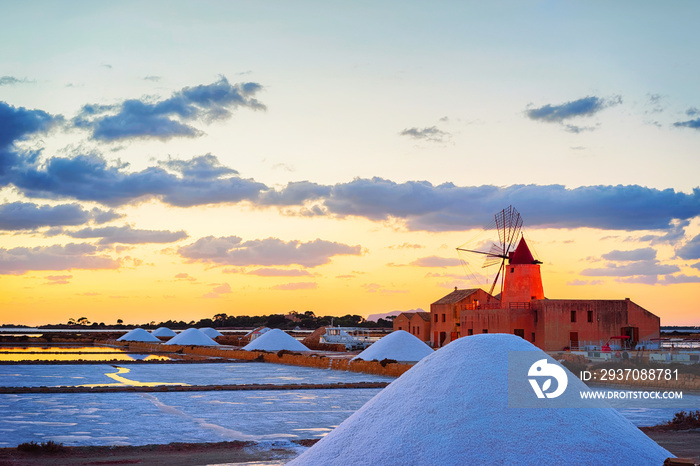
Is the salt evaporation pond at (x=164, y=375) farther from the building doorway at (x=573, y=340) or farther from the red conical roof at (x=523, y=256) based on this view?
the red conical roof at (x=523, y=256)

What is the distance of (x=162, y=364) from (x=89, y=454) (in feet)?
75.8

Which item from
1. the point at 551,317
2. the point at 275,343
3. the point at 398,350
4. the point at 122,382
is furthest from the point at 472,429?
the point at 275,343

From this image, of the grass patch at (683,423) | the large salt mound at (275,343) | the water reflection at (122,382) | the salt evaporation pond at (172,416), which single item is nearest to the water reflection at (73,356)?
the large salt mound at (275,343)

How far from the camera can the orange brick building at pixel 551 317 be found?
2955cm

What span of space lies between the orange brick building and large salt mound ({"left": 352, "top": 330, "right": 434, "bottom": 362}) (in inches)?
202

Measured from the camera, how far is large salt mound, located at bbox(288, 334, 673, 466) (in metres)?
6.22

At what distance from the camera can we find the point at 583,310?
29734 millimetres

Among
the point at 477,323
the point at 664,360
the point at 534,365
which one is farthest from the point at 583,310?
the point at 534,365

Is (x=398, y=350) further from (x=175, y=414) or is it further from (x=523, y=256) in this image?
(x=175, y=414)

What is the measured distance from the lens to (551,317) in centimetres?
2959

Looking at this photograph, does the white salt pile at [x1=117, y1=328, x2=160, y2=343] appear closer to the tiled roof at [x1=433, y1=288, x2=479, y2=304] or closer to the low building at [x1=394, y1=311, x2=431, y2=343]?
the low building at [x1=394, y1=311, x2=431, y2=343]

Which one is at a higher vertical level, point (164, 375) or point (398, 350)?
point (398, 350)

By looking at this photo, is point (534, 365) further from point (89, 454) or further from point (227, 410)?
point (227, 410)

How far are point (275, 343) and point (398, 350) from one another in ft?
37.6
